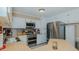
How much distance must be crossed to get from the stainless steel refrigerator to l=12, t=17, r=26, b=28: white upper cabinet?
0.35 meters

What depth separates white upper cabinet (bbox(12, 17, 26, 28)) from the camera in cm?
111

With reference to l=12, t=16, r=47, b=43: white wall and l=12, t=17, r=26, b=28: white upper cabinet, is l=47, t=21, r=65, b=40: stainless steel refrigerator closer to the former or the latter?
l=12, t=16, r=47, b=43: white wall

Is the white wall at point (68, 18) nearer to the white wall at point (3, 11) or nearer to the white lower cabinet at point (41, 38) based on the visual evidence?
the white lower cabinet at point (41, 38)

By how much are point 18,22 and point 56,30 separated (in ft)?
1.81

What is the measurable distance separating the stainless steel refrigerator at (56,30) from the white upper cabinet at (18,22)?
353 mm

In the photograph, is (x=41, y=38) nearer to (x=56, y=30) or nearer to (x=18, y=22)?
(x=56, y=30)

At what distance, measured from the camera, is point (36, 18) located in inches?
44.8

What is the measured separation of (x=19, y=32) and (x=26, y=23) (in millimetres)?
160

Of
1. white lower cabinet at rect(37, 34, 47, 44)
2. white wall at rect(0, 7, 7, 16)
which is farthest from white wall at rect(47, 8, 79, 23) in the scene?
white wall at rect(0, 7, 7, 16)

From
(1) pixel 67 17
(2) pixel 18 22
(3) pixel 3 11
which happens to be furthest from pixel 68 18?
(3) pixel 3 11

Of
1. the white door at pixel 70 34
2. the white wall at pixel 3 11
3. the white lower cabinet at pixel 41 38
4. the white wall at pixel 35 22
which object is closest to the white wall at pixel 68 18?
the white door at pixel 70 34

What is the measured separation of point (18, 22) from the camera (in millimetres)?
1139
